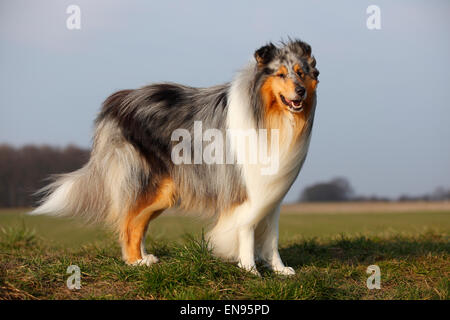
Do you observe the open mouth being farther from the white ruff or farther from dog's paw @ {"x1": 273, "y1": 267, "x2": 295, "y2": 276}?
dog's paw @ {"x1": 273, "y1": 267, "x2": 295, "y2": 276}

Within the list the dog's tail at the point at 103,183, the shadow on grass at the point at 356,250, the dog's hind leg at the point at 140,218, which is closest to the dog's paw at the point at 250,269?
the shadow on grass at the point at 356,250

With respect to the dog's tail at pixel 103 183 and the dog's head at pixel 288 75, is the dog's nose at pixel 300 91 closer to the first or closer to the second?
the dog's head at pixel 288 75

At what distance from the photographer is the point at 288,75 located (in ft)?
15.5

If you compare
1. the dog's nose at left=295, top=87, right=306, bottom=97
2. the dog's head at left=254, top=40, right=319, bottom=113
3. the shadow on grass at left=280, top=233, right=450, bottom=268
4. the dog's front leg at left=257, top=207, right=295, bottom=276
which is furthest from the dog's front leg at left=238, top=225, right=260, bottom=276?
A: the dog's nose at left=295, top=87, right=306, bottom=97

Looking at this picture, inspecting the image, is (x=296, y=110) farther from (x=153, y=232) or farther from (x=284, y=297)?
(x=153, y=232)

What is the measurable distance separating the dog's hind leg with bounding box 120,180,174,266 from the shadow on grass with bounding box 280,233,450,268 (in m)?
1.83

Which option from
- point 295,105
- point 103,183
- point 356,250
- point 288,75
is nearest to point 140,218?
point 103,183

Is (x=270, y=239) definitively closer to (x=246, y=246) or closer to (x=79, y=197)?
(x=246, y=246)

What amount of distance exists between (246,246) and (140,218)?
4.49ft

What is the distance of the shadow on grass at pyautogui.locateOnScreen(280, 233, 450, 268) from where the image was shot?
6227mm

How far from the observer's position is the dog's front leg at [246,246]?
509 centimetres

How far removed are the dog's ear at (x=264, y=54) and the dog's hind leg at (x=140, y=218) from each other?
1793 millimetres

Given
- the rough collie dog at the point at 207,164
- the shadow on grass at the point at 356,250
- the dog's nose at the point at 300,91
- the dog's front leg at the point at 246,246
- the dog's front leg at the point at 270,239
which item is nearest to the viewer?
the dog's nose at the point at 300,91
